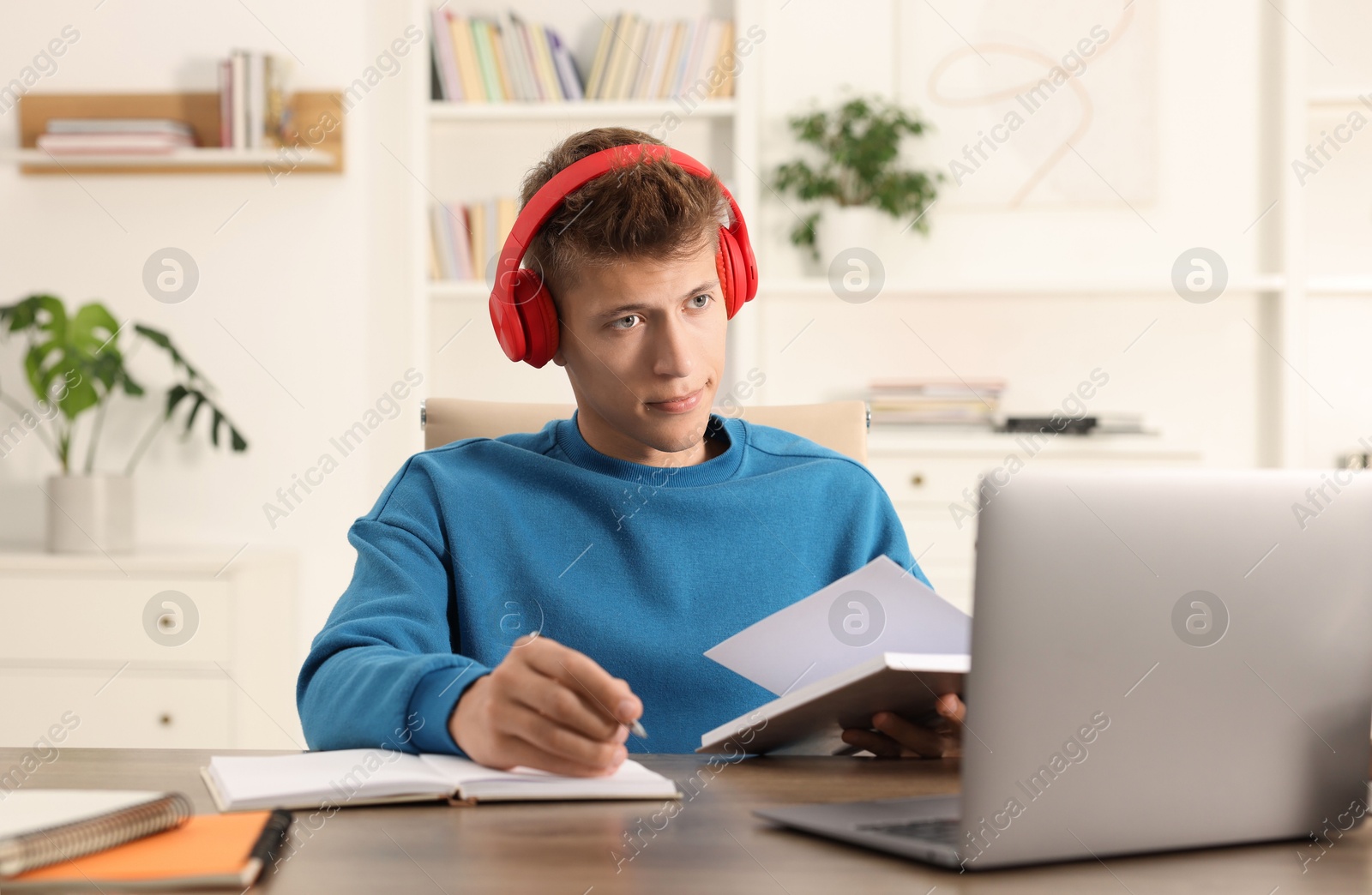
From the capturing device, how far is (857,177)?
2889mm

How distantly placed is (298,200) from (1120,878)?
2.83m

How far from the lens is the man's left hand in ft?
2.99

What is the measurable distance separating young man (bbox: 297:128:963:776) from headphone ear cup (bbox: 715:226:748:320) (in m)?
0.05

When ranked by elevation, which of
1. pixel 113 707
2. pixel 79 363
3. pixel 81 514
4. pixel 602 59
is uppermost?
pixel 602 59

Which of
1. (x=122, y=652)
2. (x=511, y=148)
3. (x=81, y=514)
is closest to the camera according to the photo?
(x=122, y=652)

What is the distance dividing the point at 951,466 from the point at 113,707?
6.56 ft

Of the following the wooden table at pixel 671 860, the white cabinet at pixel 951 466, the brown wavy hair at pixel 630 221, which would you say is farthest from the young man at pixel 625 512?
the white cabinet at pixel 951 466

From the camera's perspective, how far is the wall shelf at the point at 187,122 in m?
2.95

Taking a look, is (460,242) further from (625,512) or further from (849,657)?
(849,657)

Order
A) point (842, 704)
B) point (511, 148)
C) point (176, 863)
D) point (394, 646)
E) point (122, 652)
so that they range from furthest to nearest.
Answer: point (511, 148)
point (122, 652)
point (394, 646)
point (842, 704)
point (176, 863)

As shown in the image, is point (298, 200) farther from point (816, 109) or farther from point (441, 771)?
point (441, 771)

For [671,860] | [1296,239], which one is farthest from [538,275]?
[1296,239]

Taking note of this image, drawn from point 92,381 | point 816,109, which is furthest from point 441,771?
point 816,109

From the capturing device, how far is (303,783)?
74 cm
